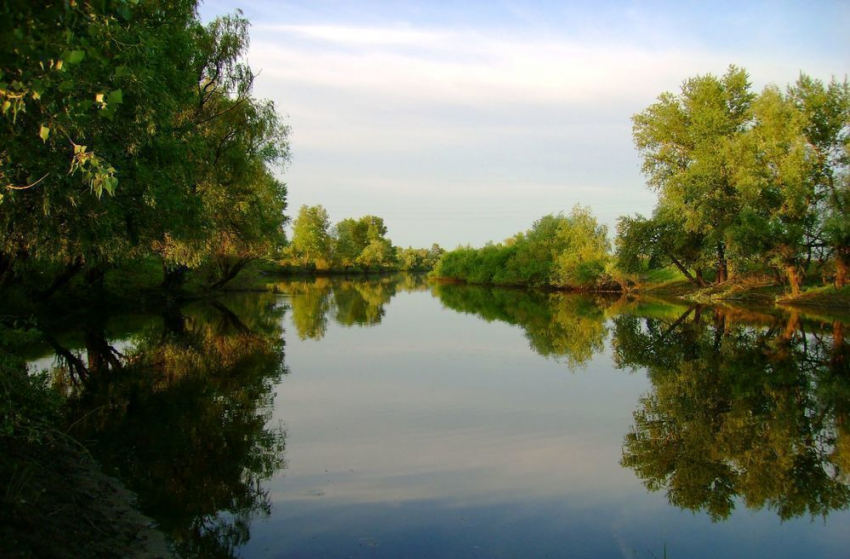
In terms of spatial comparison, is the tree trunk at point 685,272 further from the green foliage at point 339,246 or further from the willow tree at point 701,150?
the green foliage at point 339,246

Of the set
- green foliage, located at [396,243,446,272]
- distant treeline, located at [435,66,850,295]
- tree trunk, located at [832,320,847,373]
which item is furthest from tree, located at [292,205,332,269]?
tree trunk, located at [832,320,847,373]

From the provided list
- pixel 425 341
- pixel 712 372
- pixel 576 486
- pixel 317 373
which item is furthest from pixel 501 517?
pixel 425 341

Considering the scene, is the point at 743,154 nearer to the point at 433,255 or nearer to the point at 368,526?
the point at 368,526

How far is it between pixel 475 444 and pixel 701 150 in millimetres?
37628

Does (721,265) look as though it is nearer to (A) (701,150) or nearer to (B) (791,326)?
(A) (701,150)

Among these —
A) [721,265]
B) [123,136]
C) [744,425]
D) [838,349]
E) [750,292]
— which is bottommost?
[744,425]

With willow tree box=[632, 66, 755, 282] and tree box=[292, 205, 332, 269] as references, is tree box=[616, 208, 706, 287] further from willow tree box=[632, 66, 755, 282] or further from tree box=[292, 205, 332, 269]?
tree box=[292, 205, 332, 269]

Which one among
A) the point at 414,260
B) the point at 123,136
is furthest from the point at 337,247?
the point at 123,136

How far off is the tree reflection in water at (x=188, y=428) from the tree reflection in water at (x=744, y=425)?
540 centimetres

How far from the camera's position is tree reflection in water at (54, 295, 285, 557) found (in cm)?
664

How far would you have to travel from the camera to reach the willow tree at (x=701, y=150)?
3691 cm

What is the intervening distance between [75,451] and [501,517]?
17.7 ft

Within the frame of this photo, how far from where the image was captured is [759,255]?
34406mm

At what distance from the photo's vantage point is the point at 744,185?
1368 inches
